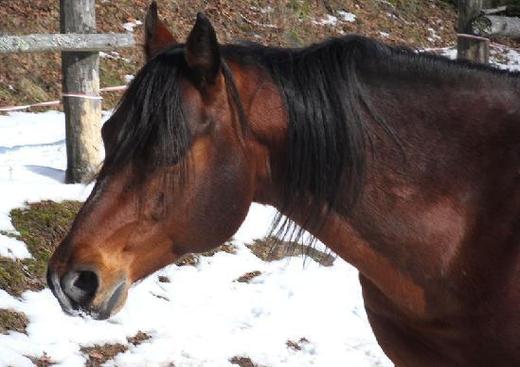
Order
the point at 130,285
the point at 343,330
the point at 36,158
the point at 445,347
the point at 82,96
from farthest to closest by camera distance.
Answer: the point at 36,158 < the point at 82,96 < the point at 343,330 < the point at 445,347 < the point at 130,285

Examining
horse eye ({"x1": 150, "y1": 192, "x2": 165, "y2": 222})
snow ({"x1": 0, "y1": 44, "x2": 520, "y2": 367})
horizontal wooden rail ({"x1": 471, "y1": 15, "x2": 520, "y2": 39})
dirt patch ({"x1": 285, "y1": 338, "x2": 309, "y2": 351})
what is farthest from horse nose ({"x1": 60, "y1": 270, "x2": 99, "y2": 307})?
horizontal wooden rail ({"x1": 471, "y1": 15, "x2": 520, "y2": 39})

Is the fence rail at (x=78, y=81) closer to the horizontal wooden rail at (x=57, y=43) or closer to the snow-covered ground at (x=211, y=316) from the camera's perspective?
the horizontal wooden rail at (x=57, y=43)

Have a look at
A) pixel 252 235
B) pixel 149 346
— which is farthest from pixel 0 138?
pixel 149 346

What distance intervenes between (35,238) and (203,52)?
3394mm

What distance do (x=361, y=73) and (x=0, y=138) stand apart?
19.6ft

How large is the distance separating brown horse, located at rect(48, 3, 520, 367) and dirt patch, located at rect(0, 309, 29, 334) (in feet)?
8.15

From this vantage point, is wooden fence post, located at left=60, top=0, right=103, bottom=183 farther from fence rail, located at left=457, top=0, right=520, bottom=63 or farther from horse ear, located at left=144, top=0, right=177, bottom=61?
horse ear, located at left=144, top=0, right=177, bottom=61

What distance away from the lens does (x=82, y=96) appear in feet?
21.5

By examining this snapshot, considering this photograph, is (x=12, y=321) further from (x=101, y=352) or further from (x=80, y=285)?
(x=80, y=285)

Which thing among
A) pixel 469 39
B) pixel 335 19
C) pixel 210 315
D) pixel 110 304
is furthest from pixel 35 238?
pixel 335 19

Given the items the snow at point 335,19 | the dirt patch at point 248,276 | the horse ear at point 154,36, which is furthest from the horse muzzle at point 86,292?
the snow at point 335,19

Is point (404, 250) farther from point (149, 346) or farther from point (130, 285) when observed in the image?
point (149, 346)

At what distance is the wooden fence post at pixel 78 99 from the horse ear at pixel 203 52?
4123mm

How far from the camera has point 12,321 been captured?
16.2 feet
